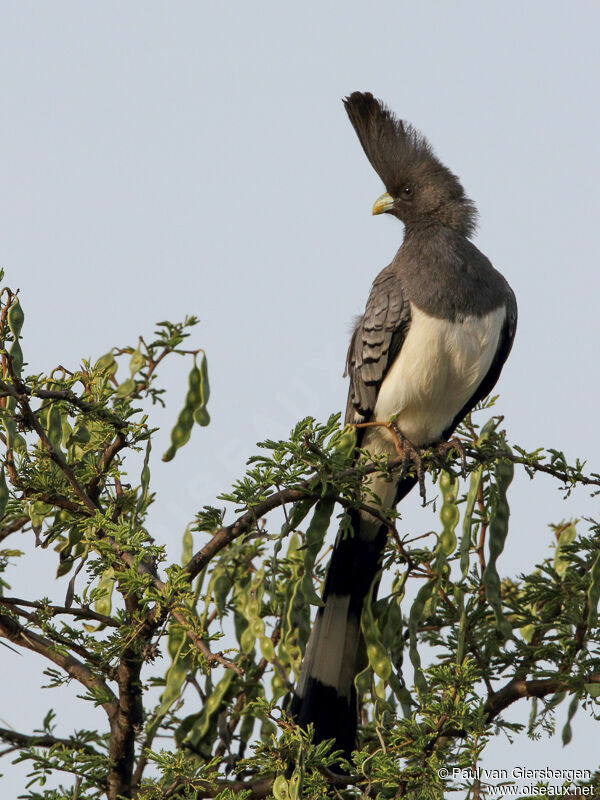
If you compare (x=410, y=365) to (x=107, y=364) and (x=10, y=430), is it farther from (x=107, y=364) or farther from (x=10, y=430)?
(x=10, y=430)

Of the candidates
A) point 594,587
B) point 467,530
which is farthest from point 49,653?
point 594,587

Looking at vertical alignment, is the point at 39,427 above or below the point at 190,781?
above

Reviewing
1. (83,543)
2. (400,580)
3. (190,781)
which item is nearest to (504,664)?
(400,580)

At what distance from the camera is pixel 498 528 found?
3906 millimetres

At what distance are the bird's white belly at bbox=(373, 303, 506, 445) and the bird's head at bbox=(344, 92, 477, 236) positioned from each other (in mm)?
870

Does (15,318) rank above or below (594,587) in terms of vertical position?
above

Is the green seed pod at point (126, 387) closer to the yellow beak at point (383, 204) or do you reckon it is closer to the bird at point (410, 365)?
the bird at point (410, 365)

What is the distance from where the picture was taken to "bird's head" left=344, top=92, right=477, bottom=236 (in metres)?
5.79

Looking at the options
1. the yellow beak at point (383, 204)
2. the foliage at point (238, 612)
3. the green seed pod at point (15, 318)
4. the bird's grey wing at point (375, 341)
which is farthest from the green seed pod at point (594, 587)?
the yellow beak at point (383, 204)

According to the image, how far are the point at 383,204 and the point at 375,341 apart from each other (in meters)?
1.32

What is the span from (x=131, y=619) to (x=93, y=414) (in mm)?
815

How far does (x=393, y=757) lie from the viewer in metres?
3.48

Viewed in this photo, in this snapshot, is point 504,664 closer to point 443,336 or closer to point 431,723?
point 431,723

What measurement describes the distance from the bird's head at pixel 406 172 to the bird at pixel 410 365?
0.8 inches
